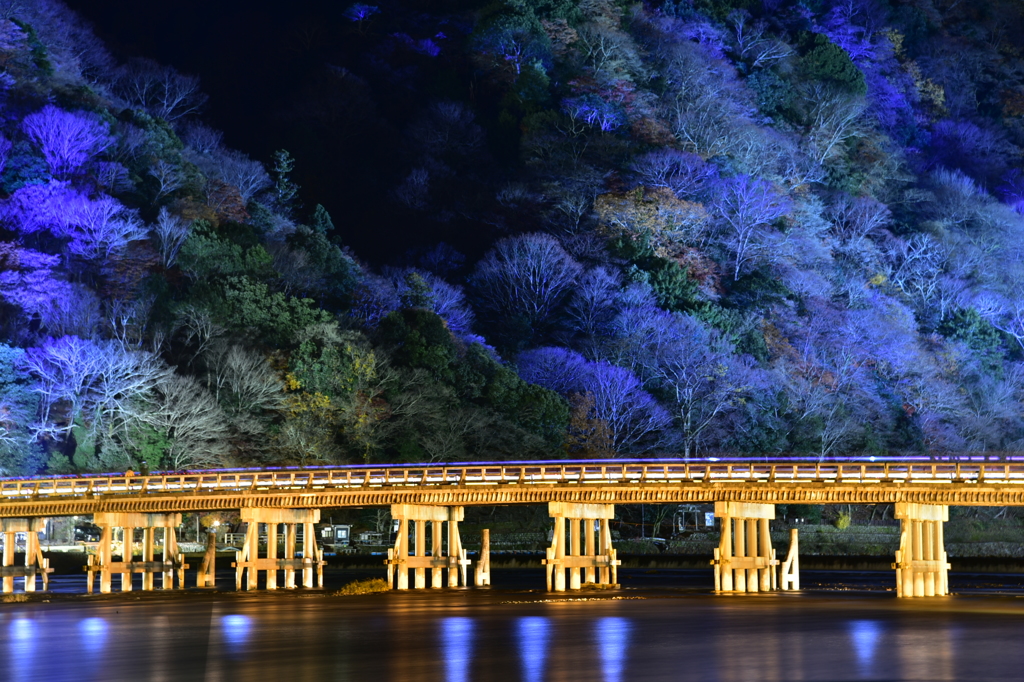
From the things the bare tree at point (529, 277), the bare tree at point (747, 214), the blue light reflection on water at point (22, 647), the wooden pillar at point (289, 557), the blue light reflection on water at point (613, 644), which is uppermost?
the bare tree at point (747, 214)

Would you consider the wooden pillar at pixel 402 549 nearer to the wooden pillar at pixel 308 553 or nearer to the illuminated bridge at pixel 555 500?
the illuminated bridge at pixel 555 500

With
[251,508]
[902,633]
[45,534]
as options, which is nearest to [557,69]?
[45,534]

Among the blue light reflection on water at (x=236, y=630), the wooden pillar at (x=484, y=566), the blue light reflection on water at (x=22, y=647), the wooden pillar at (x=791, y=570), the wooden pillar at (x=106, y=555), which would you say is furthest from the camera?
the wooden pillar at (x=484, y=566)

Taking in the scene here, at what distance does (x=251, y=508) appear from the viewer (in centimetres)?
4809

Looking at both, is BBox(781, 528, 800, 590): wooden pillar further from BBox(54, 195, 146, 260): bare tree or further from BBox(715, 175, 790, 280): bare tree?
BBox(715, 175, 790, 280): bare tree

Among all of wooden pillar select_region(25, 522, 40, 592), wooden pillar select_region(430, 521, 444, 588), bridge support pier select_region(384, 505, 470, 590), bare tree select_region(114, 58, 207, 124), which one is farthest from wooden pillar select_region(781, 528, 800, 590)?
bare tree select_region(114, 58, 207, 124)

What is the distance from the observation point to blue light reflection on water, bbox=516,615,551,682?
90.0ft

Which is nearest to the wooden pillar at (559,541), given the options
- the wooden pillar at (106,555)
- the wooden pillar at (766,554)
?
the wooden pillar at (766,554)

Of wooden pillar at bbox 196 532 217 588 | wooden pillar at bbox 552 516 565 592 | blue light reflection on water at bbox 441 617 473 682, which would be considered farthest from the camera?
wooden pillar at bbox 196 532 217 588

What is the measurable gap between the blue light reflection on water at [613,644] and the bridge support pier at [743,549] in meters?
7.35

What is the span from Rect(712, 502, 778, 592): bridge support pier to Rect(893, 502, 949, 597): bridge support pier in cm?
387

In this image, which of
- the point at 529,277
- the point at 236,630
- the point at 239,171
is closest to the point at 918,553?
the point at 236,630

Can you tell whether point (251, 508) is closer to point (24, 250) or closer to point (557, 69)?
point (24, 250)

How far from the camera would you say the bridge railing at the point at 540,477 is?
1652 inches
